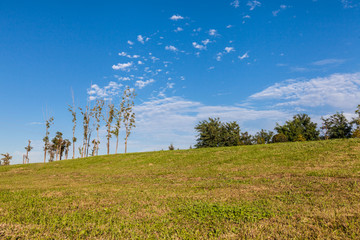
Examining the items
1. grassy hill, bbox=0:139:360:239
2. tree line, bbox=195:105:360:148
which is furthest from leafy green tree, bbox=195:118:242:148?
grassy hill, bbox=0:139:360:239

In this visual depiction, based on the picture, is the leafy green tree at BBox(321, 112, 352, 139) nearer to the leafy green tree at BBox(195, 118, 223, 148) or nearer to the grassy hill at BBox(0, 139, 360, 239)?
the leafy green tree at BBox(195, 118, 223, 148)

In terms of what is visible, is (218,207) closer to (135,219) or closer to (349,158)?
(135,219)

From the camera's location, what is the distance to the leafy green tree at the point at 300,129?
8231 centimetres

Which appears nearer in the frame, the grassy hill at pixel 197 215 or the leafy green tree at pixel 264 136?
the grassy hill at pixel 197 215

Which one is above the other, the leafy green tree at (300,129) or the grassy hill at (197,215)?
the leafy green tree at (300,129)

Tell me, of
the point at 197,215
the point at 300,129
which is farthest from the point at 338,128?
the point at 197,215

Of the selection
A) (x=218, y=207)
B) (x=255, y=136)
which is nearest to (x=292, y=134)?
(x=255, y=136)

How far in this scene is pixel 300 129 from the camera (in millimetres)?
83812

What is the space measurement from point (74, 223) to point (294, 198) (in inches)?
318

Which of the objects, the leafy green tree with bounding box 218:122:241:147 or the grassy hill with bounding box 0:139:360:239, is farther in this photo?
the leafy green tree with bounding box 218:122:241:147

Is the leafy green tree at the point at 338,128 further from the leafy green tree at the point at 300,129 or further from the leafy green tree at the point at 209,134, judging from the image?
the leafy green tree at the point at 209,134

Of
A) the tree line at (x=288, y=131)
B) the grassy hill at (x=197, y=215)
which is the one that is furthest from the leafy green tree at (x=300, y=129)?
the grassy hill at (x=197, y=215)

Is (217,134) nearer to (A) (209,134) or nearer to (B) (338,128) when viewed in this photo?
(A) (209,134)

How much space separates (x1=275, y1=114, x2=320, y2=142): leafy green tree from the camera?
82312 millimetres
